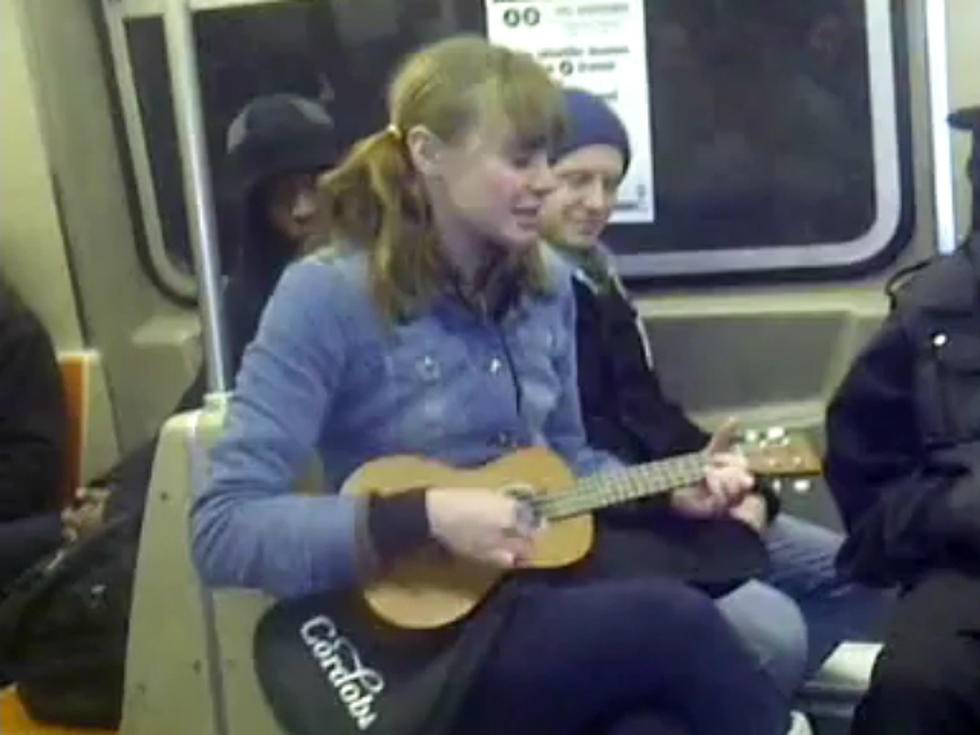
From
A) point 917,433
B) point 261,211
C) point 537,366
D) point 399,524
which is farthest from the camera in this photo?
point 261,211

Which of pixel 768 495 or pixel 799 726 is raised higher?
pixel 768 495

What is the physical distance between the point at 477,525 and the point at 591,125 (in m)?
0.95

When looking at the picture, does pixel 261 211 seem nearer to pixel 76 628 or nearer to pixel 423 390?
pixel 76 628

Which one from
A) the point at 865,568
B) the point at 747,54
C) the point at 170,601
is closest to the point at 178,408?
the point at 170,601

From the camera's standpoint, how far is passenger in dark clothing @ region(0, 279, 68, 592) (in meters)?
3.46

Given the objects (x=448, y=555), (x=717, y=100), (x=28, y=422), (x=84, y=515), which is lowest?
(x=84, y=515)

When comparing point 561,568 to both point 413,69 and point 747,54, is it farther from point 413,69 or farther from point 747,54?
point 747,54

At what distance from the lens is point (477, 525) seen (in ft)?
7.10

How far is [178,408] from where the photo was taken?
3418 millimetres

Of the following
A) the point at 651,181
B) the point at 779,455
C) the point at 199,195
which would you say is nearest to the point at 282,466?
the point at 779,455

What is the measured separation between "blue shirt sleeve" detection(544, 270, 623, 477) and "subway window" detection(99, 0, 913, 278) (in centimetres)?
84

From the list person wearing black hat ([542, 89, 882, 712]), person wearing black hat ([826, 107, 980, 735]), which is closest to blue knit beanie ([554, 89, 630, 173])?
person wearing black hat ([542, 89, 882, 712])

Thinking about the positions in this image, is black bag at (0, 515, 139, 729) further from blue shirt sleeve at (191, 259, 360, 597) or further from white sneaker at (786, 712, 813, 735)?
white sneaker at (786, 712, 813, 735)

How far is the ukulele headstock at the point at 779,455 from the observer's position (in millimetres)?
2273
